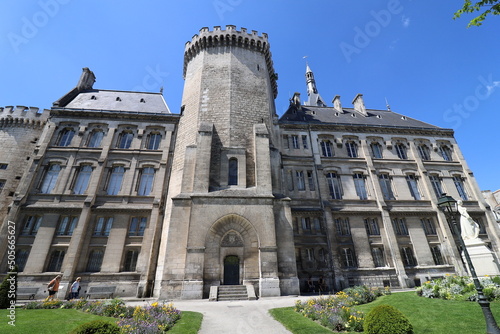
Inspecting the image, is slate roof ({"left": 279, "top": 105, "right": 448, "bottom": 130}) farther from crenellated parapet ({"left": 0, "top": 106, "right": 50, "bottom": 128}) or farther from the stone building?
crenellated parapet ({"left": 0, "top": 106, "right": 50, "bottom": 128})

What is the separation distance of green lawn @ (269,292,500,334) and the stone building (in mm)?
6149

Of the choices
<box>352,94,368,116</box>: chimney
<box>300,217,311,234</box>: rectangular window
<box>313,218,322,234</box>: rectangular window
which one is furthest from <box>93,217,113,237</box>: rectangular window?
<box>352,94,368,116</box>: chimney

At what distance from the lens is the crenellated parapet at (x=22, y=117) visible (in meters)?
23.1

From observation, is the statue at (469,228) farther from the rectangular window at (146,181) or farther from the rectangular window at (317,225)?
the rectangular window at (146,181)

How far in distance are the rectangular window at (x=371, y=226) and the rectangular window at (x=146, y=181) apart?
65.7 ft

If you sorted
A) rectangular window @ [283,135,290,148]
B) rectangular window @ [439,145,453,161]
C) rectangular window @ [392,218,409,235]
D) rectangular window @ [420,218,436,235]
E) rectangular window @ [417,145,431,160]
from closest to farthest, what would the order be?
rectangular window @ [392,218,409,235] < rectangular window @ [420,218,436,235] < rectangular window @ [283,135,290,148] < rectangular window @ [417,145,431,160] < rectangular window @ [439,145,453,161]

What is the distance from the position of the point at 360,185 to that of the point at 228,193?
14.5 meters

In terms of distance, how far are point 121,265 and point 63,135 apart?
1419cm

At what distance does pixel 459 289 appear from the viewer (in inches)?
402

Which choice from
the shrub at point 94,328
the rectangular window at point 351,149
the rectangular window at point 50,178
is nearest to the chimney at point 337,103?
the rectangular window at point 351,149

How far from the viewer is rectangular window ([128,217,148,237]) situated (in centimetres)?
1806

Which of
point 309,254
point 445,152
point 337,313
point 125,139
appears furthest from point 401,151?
point 125,139

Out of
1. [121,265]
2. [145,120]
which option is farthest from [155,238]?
[145,120]

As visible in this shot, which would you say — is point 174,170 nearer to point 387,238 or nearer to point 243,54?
point 243,54
